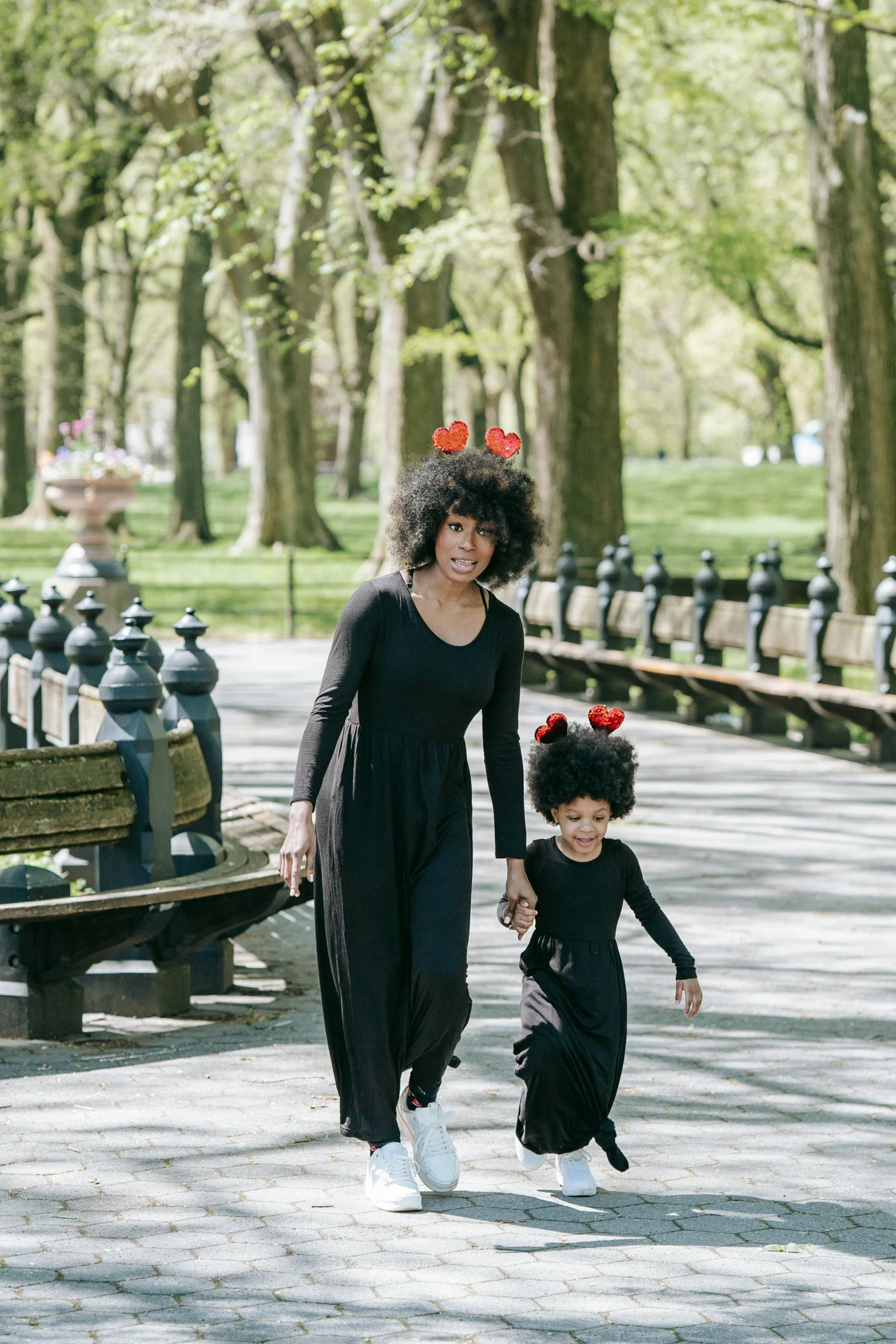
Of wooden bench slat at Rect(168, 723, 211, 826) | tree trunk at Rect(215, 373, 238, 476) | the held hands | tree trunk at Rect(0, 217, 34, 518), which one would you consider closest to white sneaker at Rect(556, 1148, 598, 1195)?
the held hands

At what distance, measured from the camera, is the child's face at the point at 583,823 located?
4480mm

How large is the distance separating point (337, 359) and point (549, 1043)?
45.0 metres

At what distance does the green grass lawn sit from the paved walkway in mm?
11812

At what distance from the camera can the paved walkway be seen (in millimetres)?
3742

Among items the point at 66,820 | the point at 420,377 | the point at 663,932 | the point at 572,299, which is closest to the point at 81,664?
the point at 66,820

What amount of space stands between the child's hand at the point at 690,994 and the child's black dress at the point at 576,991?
0.02 m

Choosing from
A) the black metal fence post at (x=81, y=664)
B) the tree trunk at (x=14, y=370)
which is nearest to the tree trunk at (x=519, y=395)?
the tree trunk at (x=14, y=370)

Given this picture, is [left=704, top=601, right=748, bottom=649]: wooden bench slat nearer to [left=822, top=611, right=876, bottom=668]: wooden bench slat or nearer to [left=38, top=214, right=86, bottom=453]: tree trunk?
[left=822, top=611, right=876, bottom=668]: wooden bench slat

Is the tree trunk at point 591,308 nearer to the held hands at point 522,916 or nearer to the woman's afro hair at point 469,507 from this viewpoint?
the woman's afro hair at point 469,507

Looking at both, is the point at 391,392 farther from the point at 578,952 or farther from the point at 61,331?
the point at 578,952

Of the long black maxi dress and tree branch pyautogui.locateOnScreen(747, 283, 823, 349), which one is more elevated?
tree branch pyautogui.locateOnScreen(747, 283, 823, 349)

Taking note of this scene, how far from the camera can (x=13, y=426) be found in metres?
40.6

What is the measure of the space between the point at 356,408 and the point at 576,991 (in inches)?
1662

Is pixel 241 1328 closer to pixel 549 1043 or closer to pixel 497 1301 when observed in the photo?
pixel 497 1301
